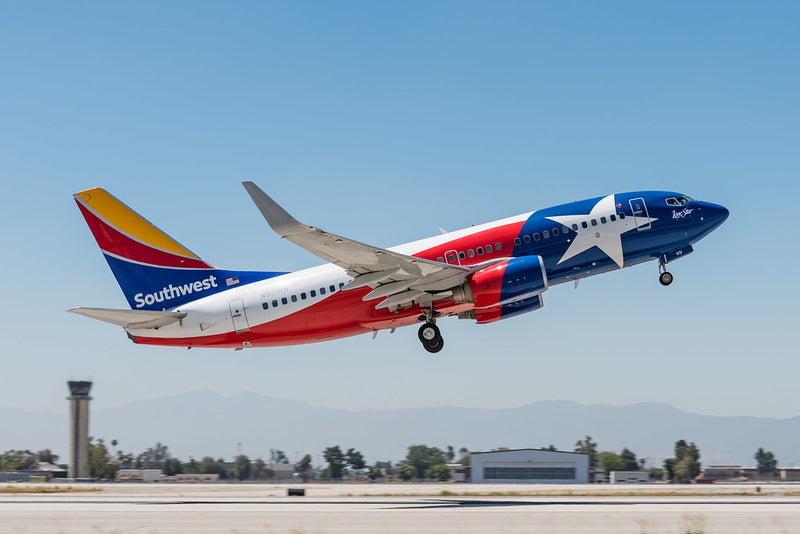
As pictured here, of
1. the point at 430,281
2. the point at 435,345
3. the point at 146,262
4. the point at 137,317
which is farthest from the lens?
the point at 146,262

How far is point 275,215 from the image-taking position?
32.6m

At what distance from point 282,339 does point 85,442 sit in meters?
124

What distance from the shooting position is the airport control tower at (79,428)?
14043 cm

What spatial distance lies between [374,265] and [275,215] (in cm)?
615

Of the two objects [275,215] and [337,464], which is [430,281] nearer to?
[275,215]

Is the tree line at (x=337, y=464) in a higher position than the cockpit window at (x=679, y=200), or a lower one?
lower

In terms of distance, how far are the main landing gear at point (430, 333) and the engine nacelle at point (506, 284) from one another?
2318 millimetres

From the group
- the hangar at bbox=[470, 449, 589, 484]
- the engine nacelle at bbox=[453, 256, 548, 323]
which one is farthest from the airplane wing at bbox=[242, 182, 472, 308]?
the hangar at bbox=[470, 449, 589, 484]

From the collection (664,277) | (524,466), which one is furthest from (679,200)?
(524,466)

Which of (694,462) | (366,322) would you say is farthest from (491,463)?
(366,322)

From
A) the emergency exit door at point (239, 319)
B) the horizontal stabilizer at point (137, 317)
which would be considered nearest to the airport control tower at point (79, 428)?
the horizontal stabilizer at point (137, 317)

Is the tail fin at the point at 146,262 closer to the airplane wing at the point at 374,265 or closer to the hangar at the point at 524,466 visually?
the airplane wing at the point at 374,265
